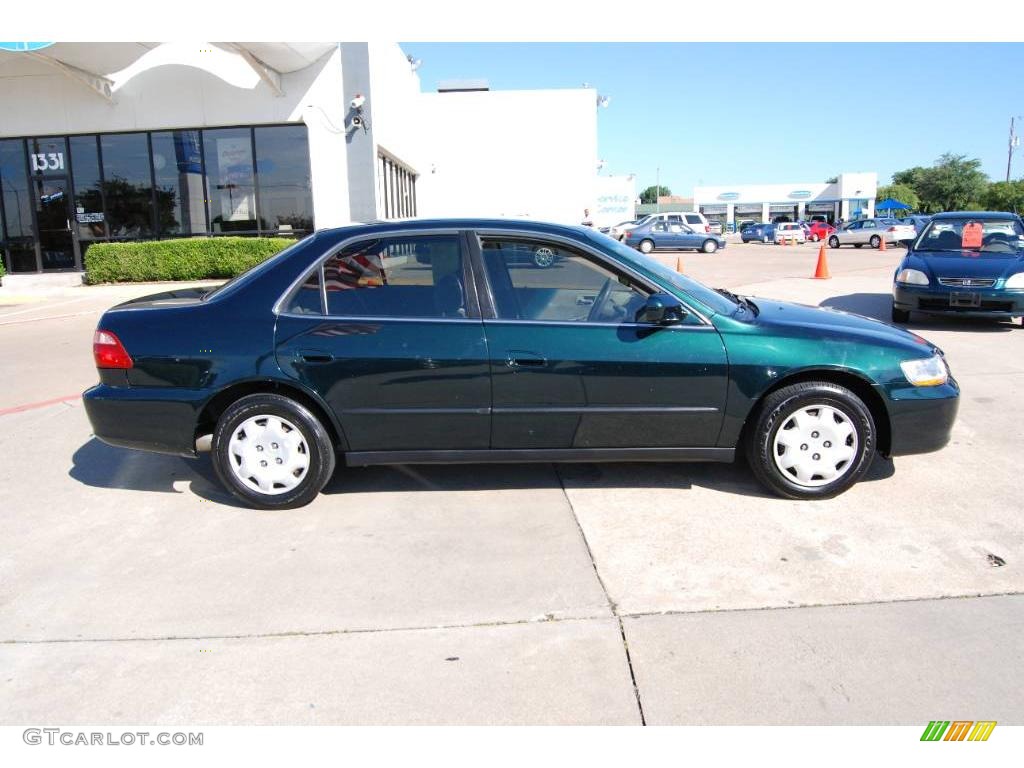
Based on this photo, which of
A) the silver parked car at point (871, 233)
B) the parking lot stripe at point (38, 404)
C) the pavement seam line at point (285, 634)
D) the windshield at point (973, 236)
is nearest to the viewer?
the pavement seam line at point (285, 634)

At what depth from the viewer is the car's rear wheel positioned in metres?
4.31

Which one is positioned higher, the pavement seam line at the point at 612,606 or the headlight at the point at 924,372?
the headlight at the point at 924,372

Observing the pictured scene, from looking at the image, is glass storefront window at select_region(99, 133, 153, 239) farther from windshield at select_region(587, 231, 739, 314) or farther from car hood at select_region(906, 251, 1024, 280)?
windshield at select_region(587, 231, 739, 314)

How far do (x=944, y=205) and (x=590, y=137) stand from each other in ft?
179

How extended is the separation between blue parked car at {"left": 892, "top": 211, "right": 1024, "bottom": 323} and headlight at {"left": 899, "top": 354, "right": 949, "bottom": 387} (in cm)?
602

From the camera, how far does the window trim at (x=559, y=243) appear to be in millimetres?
4160

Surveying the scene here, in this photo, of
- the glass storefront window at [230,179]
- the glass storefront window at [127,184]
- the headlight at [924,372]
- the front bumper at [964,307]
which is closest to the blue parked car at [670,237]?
the glass storefront window at [230,179]

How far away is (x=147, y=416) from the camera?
4285 millimetres

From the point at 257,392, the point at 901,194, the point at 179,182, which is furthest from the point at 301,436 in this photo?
the point at 901,194

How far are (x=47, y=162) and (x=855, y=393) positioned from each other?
758 inches

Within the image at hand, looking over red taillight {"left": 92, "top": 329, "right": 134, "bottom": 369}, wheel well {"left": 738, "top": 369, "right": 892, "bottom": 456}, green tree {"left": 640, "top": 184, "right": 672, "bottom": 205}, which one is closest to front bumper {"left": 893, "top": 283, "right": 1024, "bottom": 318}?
wheel well {"left": 738, "top": 369, "right": 892, "bottom": 456}

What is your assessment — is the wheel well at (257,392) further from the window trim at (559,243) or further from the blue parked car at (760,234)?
the blue parked car at (760,234)

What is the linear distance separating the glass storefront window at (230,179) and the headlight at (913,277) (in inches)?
542
